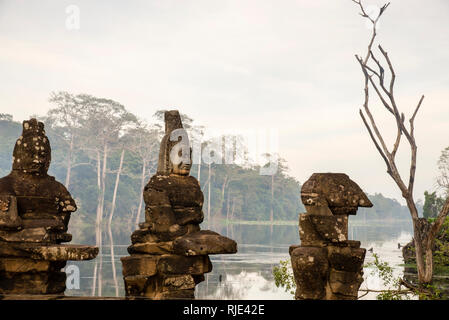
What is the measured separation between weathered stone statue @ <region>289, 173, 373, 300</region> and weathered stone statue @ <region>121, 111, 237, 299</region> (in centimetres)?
77

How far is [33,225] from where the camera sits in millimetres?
5910

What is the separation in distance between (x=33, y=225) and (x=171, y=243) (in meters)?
1.49

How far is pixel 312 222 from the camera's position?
5.77m

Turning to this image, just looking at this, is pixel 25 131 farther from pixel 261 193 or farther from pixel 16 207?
pixel 261 193

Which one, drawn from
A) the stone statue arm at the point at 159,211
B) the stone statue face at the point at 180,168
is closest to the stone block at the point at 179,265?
the stone statue arm at the point at 159,211

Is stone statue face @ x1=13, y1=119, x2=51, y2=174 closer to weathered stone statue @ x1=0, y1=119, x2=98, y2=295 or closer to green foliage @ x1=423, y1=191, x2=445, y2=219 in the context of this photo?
weathered stone statue @ x1=0, y1=119, x2=98, y2=295

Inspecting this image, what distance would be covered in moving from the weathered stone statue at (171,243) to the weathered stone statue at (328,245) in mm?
769

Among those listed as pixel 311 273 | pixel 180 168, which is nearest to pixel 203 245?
pixel 180 168

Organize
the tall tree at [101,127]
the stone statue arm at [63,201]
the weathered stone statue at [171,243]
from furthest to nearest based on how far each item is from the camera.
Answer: the tall tree at [101,127]
the stone statue arm at [63,201]
the weathered stone statue at [171,243]

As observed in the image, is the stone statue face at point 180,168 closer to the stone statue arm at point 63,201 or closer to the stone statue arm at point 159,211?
the stone statue arm at point 159,211

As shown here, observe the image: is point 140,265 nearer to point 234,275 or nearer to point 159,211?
point 159,211

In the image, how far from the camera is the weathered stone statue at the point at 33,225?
5.75 m

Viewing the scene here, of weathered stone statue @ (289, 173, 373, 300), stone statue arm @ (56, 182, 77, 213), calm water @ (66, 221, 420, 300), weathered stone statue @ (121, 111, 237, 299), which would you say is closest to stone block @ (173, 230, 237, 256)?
weathered stone statue @ (121, 111, 237, 299)

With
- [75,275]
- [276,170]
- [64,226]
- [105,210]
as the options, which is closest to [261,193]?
[276,170]
